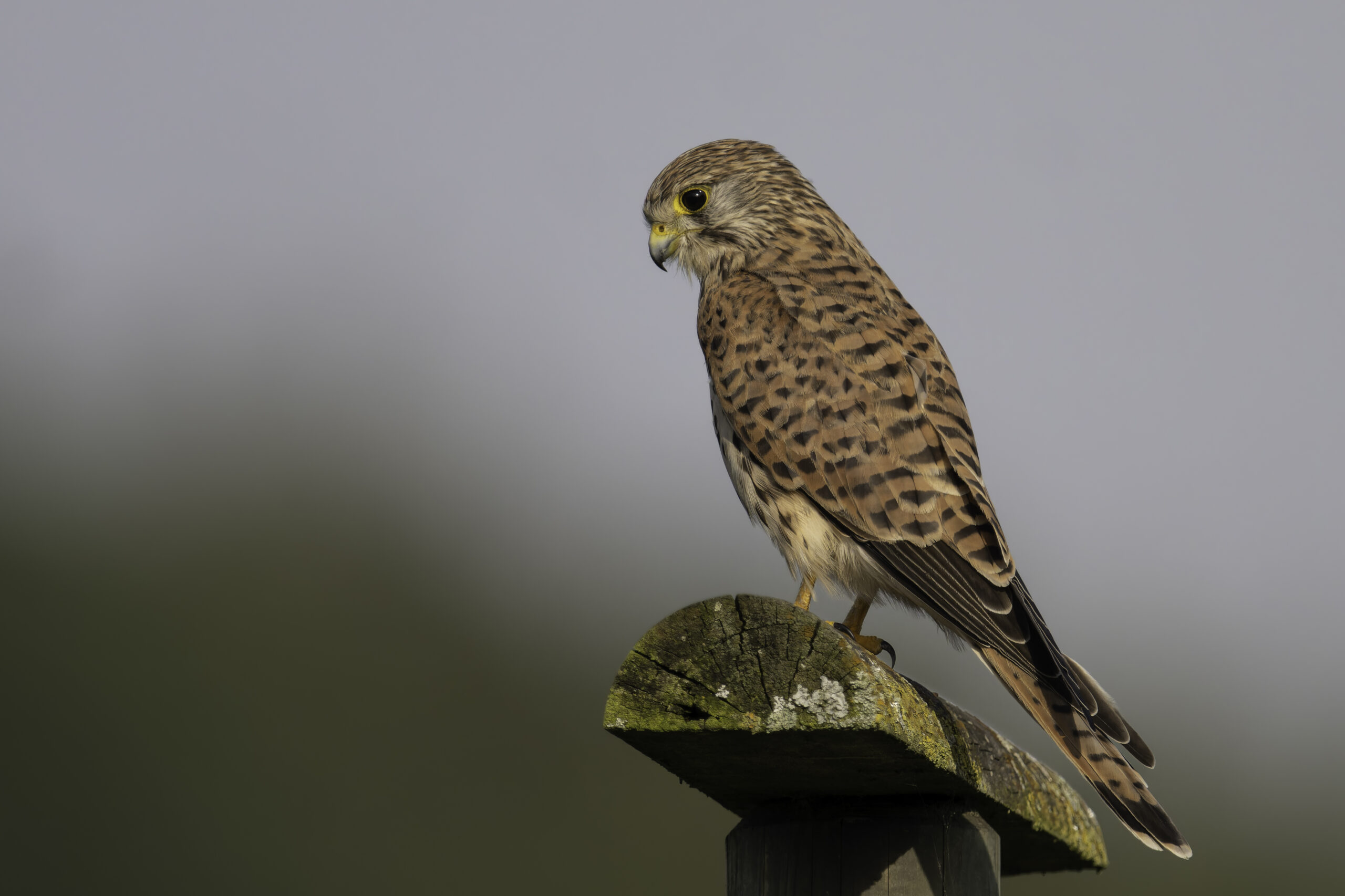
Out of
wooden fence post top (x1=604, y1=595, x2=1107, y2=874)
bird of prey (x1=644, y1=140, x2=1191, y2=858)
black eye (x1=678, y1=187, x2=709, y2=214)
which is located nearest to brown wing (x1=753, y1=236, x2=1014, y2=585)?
bird of prey (x1=644, y1=140, x2=1191, y2=858)

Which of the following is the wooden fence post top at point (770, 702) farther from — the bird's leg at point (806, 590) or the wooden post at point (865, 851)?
the bird's leg at point (806, 590)

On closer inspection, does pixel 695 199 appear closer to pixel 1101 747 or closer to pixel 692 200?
pixel 692 200

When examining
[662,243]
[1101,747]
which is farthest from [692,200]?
[1101,747]

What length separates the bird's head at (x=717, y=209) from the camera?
4660 mm

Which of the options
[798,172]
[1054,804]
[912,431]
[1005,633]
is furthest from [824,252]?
[1054,804]

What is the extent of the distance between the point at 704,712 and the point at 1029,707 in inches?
46.0

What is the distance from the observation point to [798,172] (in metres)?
5.02

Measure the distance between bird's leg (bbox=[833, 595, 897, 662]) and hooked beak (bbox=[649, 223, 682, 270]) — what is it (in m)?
1.60

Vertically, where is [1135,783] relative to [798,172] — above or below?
below

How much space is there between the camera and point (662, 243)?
4766mm

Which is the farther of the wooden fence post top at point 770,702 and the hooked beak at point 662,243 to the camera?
the hooked beak at point 662,243

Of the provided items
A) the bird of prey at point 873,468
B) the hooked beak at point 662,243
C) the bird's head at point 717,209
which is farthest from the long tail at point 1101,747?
the hooked beak at point 662,243

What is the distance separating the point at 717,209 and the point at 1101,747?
2.61 meters

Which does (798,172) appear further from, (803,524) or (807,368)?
(803,524)
